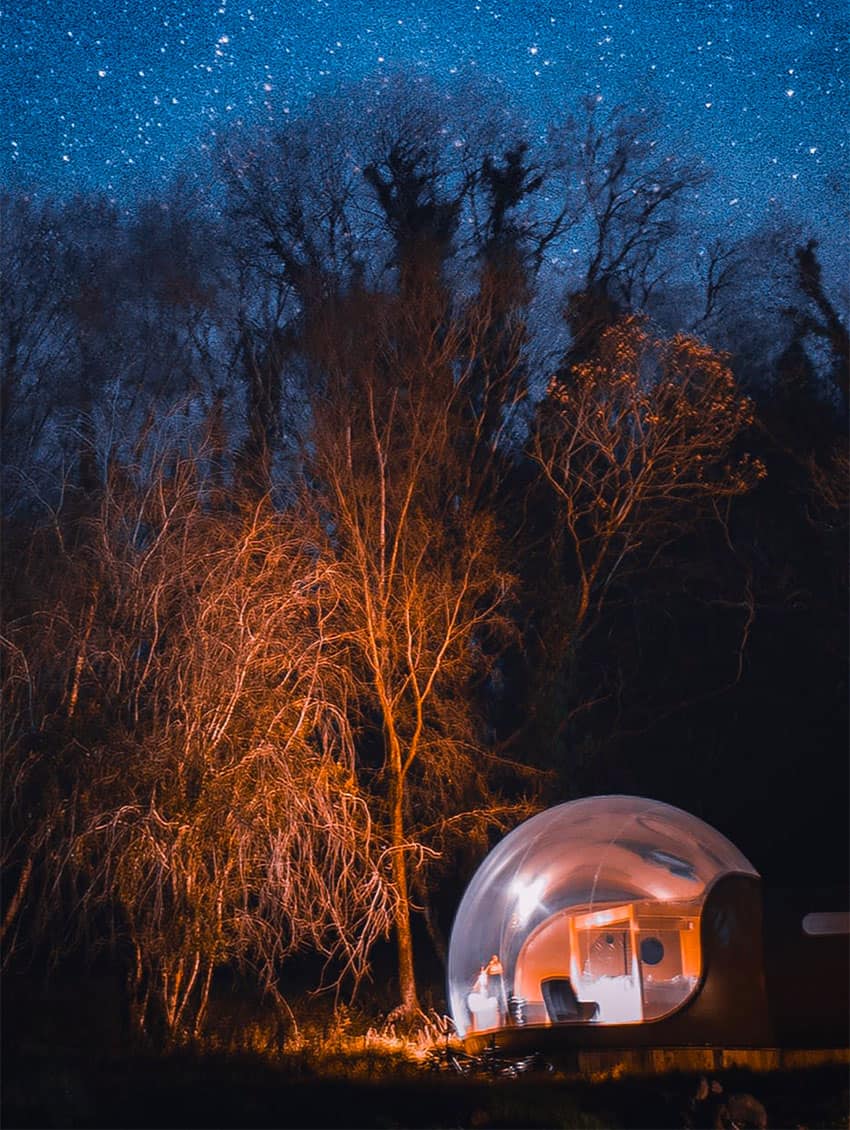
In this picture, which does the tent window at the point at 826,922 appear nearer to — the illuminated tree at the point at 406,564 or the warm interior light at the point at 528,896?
the warm interior light at the point at 528,896

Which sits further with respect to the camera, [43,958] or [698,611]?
[698,611]

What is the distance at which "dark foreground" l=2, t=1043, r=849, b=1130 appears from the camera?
8.73 metres

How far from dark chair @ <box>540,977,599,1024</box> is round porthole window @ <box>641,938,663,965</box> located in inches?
24.2

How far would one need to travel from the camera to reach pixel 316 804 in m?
11.7

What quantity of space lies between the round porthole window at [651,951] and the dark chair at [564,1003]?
Answer: 0.61 metres

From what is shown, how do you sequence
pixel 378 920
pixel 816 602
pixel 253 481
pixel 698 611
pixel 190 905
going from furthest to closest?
pixel 698 611 < pixel 816 602 < pixel 253 481 < pixel 378 920 < pixel 190 905

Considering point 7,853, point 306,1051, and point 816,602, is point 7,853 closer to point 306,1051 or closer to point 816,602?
point 306,1051

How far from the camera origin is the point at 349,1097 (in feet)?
32.1

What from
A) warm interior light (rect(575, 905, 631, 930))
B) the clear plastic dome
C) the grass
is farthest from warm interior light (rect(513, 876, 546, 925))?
the grass

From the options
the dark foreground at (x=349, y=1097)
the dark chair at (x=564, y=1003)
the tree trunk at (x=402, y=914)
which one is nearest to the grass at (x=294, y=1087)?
the dark foreground at (x=349, y=1097)

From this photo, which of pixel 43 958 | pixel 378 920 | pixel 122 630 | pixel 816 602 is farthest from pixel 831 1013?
pixel 816 602

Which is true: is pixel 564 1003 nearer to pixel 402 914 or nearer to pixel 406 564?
pixel 402 914

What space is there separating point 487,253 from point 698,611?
27.4 feet

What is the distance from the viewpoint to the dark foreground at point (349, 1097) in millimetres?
8734
